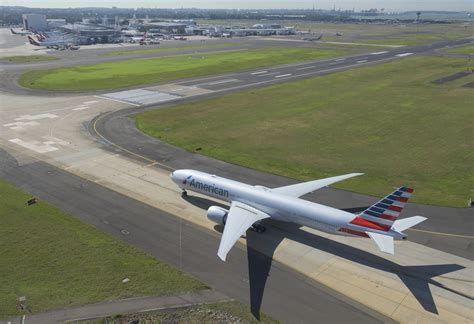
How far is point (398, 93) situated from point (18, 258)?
109 meters

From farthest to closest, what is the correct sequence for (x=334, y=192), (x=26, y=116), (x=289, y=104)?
(x=289, y=104), (x=26, y=116), (x=334, y=192)

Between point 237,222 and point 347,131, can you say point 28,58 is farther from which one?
point 237,222

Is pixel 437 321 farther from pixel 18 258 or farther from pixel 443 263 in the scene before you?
pixel 18 258

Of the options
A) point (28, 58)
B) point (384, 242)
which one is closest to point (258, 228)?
point (384, 242)

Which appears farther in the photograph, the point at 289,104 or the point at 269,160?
the point at 289,104

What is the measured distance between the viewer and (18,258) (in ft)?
136

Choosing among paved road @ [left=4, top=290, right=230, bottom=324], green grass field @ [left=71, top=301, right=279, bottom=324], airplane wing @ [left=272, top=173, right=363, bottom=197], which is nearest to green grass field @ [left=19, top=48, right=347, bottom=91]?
airplane wing @ [left=272, top=173, right=363, bottom=197]

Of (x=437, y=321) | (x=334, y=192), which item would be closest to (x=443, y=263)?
(x=437, y=321)

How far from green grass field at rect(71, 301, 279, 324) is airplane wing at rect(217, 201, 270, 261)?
5385 millimetres

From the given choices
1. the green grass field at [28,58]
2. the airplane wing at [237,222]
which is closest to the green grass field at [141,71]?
the green grass field at [28,58]

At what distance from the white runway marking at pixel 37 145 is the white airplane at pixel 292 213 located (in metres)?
33.5

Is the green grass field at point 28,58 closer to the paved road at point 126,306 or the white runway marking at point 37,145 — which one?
the white runway marking at point 37,145

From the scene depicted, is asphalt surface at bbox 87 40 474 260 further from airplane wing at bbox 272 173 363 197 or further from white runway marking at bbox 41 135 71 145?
white runway marking at bbox 41 135 71 145

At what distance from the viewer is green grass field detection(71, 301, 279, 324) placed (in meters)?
32.8
